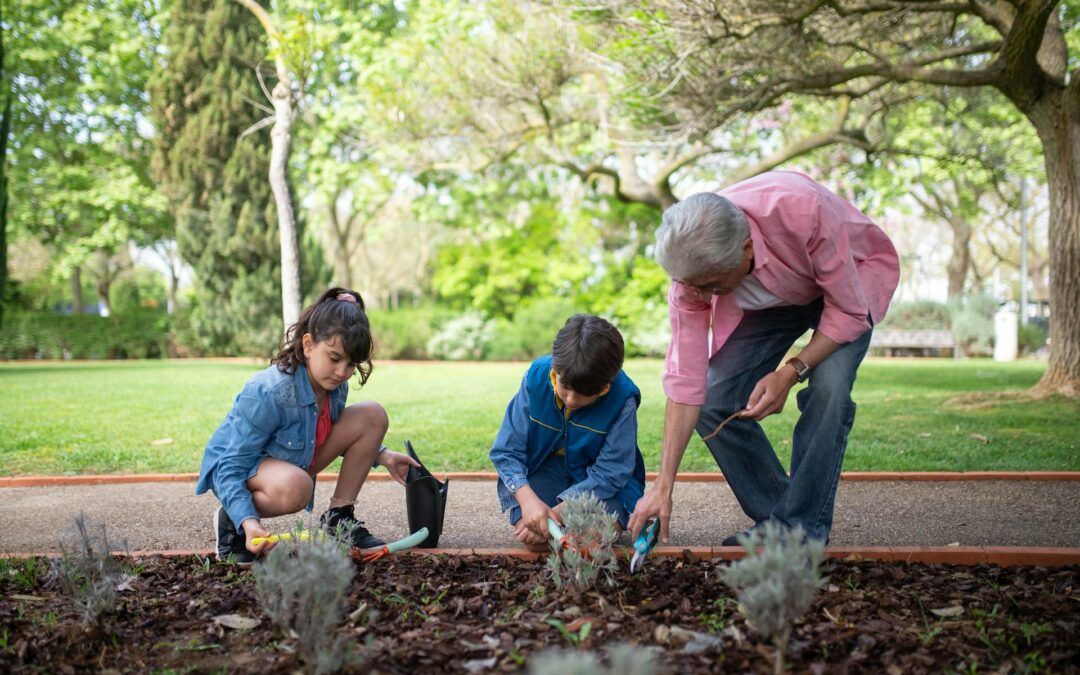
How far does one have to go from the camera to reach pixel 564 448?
323cm

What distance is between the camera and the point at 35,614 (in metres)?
2.26

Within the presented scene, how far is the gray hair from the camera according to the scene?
2.45m

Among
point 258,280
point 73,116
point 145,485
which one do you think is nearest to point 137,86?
point 73,116

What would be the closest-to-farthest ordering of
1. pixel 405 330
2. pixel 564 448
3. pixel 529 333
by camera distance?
1. pixel 564 448
2. pixel 529 333
3. pixel 405 330

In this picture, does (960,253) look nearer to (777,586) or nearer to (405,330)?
(405,330)

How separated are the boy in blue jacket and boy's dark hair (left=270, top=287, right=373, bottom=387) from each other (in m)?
0.61

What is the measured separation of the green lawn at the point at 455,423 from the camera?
5387 millimetres

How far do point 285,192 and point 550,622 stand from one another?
9280mm

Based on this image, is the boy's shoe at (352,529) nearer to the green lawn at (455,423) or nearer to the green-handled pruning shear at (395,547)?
the green-handled pruning shear at (395,547)

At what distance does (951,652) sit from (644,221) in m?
19.3

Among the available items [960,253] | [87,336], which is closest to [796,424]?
[87,336]

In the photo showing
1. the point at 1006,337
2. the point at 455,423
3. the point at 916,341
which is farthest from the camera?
the point at 916,341

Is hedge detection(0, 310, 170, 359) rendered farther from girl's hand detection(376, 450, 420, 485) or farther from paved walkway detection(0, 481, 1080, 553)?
girl's hand detection(376, 450, 420, 485)

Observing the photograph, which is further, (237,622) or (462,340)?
(462,340)
